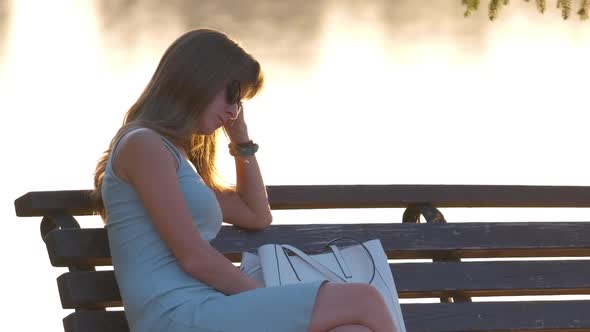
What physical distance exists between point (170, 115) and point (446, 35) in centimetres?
3240

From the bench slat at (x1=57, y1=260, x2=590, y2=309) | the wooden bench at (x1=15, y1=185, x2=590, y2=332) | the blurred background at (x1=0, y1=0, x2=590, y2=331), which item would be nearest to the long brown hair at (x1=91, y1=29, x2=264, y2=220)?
the wooden bench at (x1=15, y1=185, x2=590, y2=332)

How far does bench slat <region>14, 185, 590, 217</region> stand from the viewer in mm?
5738

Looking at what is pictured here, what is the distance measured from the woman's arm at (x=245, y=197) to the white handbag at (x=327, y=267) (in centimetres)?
25

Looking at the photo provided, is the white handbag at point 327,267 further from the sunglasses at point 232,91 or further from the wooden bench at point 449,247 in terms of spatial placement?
the sunglasses at point 232,91

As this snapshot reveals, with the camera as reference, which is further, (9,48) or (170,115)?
(9,48)

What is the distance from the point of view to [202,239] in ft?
16.3

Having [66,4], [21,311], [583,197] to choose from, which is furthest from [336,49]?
[583,197]

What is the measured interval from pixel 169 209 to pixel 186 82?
0.42m

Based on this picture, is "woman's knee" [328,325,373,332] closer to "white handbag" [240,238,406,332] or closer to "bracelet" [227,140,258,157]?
"white handbag" [240,238,406,332]

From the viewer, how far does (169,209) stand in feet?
16.1

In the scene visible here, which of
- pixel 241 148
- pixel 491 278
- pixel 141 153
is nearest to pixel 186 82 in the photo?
pixel 141 153

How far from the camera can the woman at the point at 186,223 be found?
4805 mm

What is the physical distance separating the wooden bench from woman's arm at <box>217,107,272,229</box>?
0.07 meters

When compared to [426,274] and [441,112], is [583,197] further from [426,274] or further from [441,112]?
[441,112]
